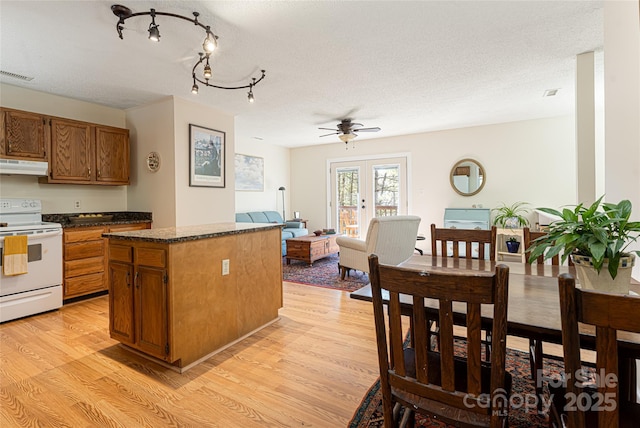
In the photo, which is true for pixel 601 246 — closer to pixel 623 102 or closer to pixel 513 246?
pixel 623 102

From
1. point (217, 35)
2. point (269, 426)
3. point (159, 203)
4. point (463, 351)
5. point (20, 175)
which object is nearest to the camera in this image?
point (269, 426)

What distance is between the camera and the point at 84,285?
11.7 ft

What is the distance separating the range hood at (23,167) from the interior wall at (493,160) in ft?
17.5

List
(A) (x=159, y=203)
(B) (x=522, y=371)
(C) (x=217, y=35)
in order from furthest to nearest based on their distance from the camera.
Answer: (A) (x=159, y=203) → (C) (x=217, y=35) → (B) (x=522, y=371)

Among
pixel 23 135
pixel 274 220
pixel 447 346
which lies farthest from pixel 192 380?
pixel 274 220

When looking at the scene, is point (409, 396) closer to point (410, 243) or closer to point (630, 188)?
point (630, 188)

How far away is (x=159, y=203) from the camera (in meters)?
4.09

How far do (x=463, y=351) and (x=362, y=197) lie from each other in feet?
16.6

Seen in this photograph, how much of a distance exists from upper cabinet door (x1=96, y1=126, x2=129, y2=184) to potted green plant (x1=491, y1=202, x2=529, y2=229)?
5968mm

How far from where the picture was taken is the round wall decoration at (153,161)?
13.4 feet

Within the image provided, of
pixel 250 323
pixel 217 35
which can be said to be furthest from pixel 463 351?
pixel 217 35

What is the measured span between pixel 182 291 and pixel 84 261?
2381 mm

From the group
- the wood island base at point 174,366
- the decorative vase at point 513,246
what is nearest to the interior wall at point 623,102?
the wood island base at point 174,366

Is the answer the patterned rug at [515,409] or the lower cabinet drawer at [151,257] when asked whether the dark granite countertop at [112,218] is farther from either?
the patterned rug at [515,409]
